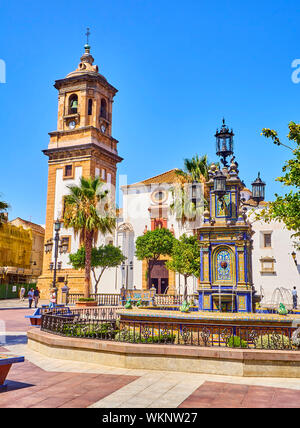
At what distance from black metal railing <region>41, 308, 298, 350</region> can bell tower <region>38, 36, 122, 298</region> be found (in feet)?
108

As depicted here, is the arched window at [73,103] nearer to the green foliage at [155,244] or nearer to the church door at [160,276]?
the green foliage at [155,244]

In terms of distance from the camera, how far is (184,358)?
898cm

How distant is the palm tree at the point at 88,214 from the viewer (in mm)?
31891

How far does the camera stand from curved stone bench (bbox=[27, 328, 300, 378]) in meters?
8.44

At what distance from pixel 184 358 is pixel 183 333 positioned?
110 cm

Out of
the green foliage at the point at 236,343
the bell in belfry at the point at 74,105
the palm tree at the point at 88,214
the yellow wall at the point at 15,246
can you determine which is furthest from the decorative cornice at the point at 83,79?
the green foliage at the point at 236,343

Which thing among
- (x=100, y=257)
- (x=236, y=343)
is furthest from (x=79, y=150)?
(x=236, y=343)

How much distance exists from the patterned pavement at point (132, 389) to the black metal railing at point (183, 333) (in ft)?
3.40

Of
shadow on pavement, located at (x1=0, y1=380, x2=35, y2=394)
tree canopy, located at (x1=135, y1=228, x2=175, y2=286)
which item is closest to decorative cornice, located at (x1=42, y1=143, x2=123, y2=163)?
tree canopy, located at (x1=135, y1=228, x2=175, y2=286)

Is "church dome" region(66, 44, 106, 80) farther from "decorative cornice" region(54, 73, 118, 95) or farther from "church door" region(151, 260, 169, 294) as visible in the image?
"church door" region(151, 260, 169, 294)

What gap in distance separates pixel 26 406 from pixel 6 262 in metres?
57.2

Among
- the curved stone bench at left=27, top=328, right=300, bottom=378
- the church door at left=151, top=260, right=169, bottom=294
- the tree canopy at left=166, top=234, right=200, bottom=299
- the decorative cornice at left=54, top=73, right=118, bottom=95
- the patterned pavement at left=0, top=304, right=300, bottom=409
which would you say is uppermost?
the decorative cornice at left=54, top=73, right=118, bottom=95

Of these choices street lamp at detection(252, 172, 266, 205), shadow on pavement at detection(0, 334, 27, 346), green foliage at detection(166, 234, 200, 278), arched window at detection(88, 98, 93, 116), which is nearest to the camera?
shadow on pavement at detection(0, 334, 27, 346)
